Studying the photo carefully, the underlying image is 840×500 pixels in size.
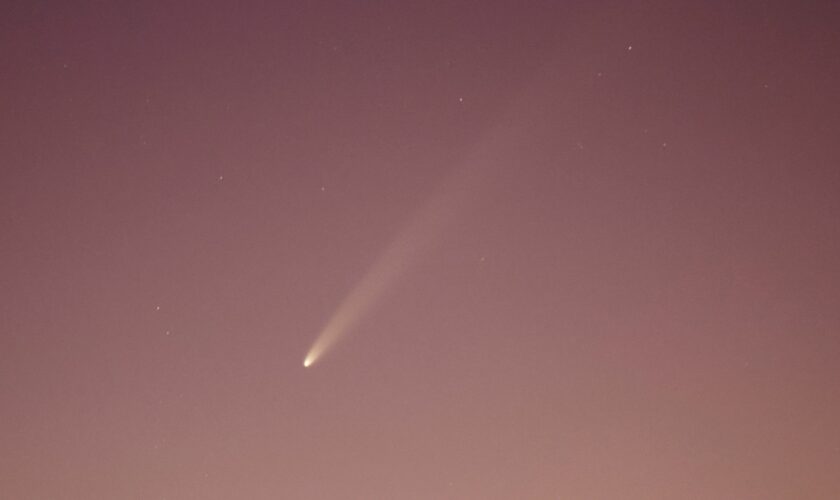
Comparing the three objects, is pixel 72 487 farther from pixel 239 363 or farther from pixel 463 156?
pixel 463 156

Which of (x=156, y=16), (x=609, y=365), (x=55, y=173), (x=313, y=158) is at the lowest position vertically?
(x=609, y=365)

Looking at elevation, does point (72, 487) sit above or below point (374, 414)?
above

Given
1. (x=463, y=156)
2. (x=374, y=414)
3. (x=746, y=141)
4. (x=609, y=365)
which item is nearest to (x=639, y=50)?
(x=746, y=141)

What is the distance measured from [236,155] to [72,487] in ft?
3.47

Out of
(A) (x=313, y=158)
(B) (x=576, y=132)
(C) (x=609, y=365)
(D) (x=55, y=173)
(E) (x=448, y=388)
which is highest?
(D) (x=55, y=173)

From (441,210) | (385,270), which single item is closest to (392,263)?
(385,270)

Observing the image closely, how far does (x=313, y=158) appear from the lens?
269 centimetres

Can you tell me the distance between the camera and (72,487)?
2.62 m

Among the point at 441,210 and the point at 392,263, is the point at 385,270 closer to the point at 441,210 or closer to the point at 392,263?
the point at 392,263

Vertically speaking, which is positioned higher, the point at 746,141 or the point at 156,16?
the point at 156,16

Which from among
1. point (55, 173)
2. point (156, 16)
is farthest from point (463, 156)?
point (55, 173)

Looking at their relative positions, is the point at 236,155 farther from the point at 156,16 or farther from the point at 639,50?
the point at 639,50

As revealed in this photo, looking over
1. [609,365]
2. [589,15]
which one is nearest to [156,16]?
[589,15]

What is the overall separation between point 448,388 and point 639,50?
1.13 metres
